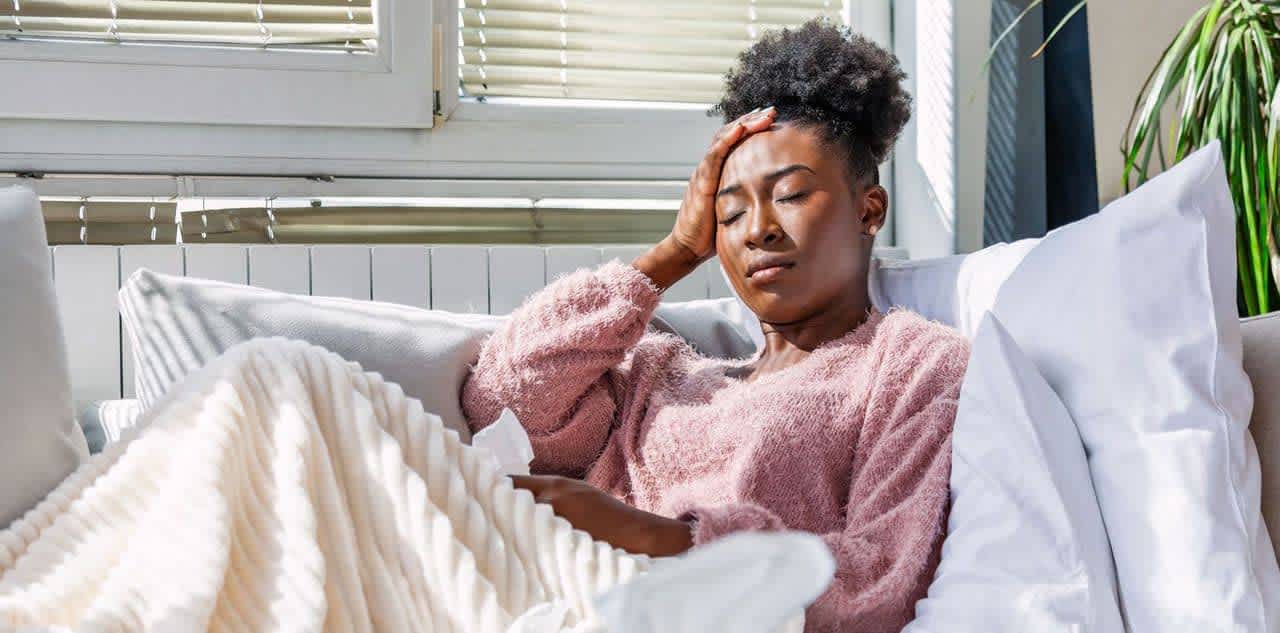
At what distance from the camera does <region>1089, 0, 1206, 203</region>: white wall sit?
6.98ft

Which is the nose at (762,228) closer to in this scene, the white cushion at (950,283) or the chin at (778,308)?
the chin at (778,308)

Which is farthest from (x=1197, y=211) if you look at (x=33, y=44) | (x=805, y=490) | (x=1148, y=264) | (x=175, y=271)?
(x=33, y=44)

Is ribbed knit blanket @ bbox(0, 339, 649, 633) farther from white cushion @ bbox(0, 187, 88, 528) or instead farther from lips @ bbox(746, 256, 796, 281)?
lips @ bbox(746, 256, 796, 281)

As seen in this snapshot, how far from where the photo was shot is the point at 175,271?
1.79m

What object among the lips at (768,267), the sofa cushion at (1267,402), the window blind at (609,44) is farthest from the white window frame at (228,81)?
the sofa cushion at (1267,402)

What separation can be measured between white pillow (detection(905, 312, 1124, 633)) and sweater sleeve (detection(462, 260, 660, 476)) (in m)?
0.49

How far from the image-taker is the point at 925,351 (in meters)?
1.23

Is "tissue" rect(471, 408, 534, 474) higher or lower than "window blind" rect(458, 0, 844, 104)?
lower

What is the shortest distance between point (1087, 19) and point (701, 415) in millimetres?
1187

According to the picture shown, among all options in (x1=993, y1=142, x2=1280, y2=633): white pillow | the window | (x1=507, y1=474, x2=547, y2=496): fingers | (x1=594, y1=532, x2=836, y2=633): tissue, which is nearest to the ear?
(x1=993, y1=142, x2=1280, y2=633): white pillow

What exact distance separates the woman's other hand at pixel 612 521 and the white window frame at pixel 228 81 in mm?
1060

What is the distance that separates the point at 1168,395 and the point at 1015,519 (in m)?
0.16

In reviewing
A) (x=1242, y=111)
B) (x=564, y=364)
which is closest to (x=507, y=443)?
(x=564, y=364)

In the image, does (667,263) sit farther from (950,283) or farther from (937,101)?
(937,101)
